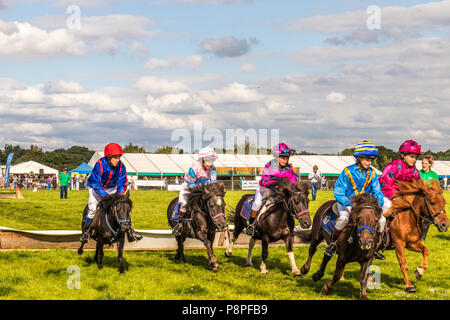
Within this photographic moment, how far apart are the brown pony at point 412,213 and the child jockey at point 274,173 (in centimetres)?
217

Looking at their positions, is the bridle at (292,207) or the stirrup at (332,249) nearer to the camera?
the stirrup at (332,249)

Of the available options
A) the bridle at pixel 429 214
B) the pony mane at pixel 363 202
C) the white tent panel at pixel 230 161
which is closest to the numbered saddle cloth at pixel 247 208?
the bridle at pixel 429 214

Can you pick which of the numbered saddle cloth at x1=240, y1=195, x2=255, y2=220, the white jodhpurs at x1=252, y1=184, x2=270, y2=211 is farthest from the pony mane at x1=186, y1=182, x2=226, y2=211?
the numbered saddle cloth at x1=240, y1=195, x2=255, y2=220

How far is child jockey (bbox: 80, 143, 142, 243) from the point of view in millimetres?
10602

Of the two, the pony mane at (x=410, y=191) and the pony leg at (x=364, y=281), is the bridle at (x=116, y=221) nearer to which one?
the pony leg at (x=364, y=281)

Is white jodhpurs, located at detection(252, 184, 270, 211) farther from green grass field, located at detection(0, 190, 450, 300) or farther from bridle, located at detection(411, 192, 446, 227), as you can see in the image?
bridle, located at detection(411, 192, 446, 227)

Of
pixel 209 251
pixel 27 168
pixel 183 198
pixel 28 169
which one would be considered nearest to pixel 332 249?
pixel 209 251

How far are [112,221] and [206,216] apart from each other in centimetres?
203

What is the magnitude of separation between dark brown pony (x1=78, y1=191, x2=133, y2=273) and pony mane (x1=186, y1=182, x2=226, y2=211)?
5.21 feet

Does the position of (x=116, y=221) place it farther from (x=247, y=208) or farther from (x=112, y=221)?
(x=247, y=208)

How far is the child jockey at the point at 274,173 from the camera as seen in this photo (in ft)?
36.3

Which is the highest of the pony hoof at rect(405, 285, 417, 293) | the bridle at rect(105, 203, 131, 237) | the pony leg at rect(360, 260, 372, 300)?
the bridle at rect(105, 203, 131, 237)

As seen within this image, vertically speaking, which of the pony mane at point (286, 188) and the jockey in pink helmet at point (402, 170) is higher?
the jockey in pink helmet at point (402, 170)
